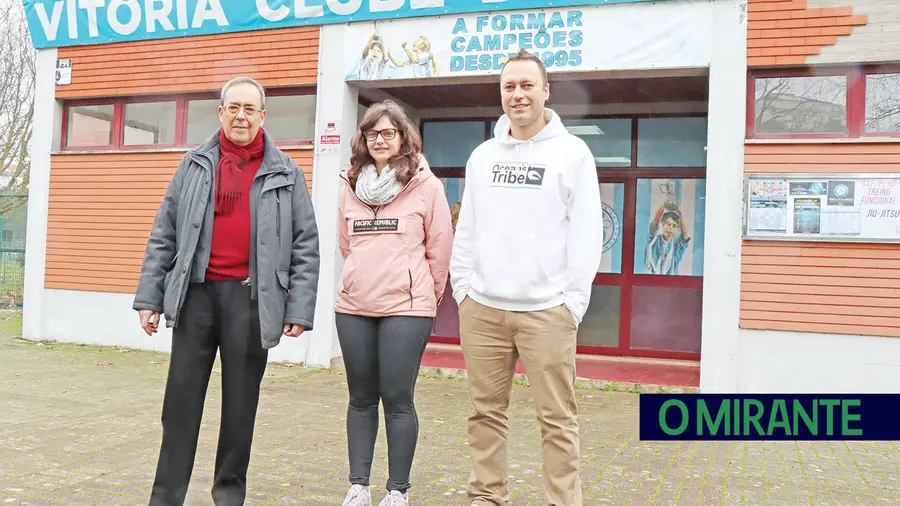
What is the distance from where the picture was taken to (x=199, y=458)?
5.02m

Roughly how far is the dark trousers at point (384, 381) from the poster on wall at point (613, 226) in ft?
20.5

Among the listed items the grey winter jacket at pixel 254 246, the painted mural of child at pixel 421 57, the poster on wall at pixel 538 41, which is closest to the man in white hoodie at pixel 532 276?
the grey winter jacket at pixel 254 246

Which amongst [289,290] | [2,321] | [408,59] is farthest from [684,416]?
[2,321]

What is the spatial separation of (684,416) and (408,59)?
5200 millimetres

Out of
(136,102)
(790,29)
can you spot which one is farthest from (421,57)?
(136,102)

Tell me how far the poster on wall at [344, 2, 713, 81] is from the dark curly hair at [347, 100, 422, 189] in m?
4.55

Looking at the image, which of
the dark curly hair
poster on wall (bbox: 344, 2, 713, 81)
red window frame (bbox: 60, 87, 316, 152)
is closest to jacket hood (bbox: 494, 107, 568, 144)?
the dark curly hair

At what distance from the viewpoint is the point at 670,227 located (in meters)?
9.54

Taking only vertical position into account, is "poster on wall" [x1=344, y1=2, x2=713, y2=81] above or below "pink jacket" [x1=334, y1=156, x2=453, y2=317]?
above

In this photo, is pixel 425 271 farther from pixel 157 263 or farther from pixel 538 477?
pixel 538 477

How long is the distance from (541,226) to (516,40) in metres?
5.25

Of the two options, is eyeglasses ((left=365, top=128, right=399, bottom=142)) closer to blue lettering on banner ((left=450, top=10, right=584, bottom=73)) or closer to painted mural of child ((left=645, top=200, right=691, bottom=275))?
blue lettering on banner ((left=450, top=10, right=584, bottom=73))

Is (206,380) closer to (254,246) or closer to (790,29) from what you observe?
(254,246)

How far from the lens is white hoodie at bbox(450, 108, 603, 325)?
136 inches
